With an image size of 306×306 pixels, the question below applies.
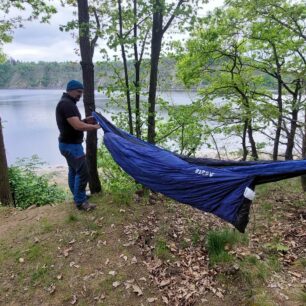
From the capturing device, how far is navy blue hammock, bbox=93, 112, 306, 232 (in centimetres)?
295

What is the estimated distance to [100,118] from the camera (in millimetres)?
4020

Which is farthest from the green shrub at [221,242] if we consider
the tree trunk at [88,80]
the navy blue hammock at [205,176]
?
the tree trunk at [88,80]

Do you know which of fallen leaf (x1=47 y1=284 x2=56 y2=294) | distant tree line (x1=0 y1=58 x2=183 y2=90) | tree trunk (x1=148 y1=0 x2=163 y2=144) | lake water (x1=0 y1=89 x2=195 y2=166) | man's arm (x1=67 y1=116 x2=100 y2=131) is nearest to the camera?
fallen leaf (x1=47 y1=284 x2=56 y2=294)

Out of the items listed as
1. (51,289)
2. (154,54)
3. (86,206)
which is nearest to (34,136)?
(154,54)

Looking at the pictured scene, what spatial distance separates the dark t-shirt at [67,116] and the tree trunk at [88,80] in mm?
550

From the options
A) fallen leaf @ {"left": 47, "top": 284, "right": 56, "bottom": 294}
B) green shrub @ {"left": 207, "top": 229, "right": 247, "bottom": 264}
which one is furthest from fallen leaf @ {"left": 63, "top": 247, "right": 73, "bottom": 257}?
green shrub @ {"left": 207, "top": 229, "right": 247, "bottom": 264}

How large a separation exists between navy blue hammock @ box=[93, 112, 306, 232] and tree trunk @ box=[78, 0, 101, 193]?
0.61m

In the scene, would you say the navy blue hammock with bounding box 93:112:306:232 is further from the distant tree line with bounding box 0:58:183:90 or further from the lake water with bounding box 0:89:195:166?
the distant tree line with bounding box 0:58:183:90

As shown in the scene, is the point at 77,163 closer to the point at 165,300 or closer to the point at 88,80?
the point at 88,80

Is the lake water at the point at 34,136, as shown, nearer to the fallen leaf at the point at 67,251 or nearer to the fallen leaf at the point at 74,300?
the fallen leaf at the point at 67,251

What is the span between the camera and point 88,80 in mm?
4203

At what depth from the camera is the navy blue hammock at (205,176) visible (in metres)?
2.95

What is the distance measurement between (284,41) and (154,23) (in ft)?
14.2

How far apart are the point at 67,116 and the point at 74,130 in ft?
0.68
